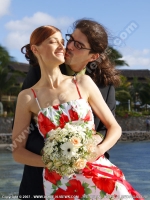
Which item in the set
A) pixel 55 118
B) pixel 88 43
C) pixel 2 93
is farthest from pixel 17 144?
pixel 2 93

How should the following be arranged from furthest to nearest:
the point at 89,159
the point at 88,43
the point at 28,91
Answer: the point at 88,43 → the point at 28,91 → the point at 89,159

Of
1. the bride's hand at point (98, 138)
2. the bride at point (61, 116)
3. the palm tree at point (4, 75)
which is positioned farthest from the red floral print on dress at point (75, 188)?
the palm tree at point (4, 75)

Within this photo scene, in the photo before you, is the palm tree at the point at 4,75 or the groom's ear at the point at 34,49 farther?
the palm tree at the point at 4,75

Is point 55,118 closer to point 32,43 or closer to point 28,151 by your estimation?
point 28,151

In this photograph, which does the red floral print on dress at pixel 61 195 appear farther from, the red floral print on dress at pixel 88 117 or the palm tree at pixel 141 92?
the palm tree at pixel 141 92

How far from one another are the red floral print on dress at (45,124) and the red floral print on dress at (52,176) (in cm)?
19

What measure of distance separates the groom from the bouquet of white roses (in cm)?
22

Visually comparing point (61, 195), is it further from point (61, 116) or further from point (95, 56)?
point (95, 56)

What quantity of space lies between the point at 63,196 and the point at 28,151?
0.94ft

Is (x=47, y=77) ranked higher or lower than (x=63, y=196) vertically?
higher

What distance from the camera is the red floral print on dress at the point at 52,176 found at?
232cm

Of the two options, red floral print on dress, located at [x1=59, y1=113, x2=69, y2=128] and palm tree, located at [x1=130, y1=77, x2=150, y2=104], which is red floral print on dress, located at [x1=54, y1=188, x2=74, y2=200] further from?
palm tree, located at [x1=130, y1=77, x2=150, y2=104]

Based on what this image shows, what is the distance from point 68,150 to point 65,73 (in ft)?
2.19

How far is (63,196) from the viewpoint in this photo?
7.55 ft
